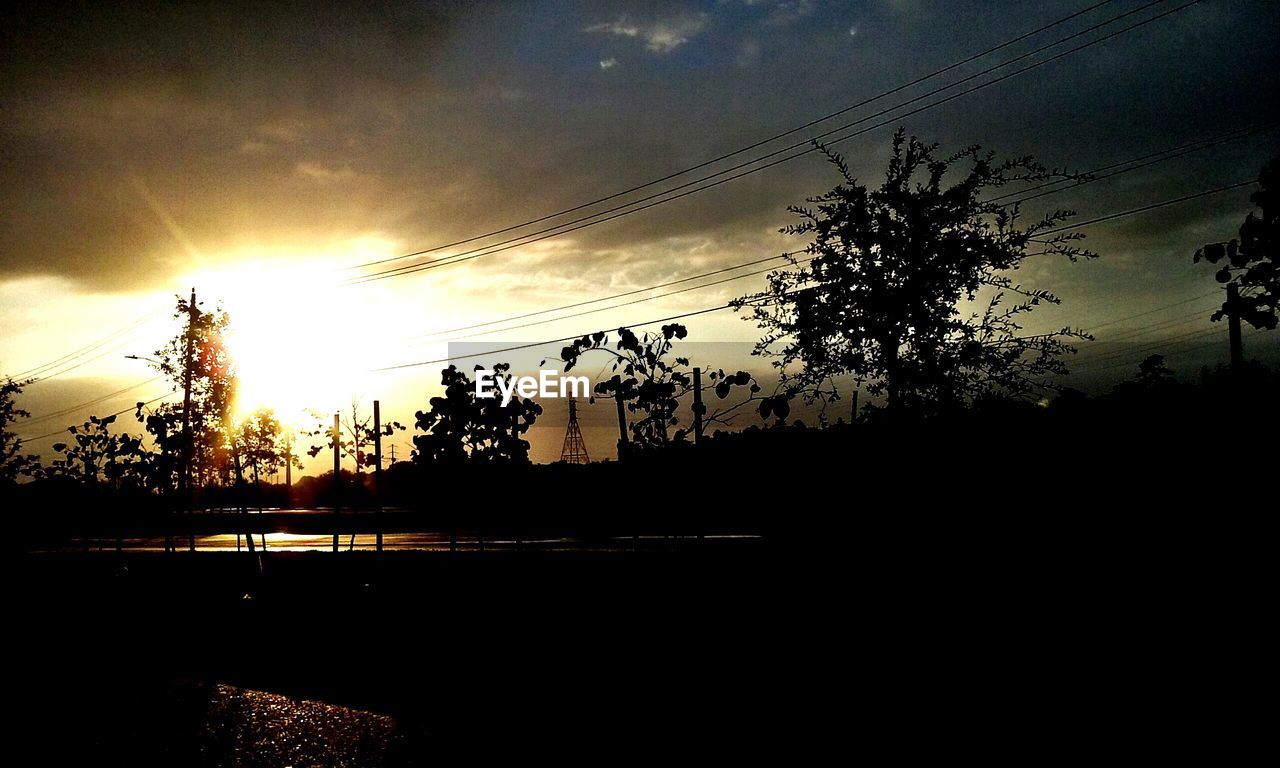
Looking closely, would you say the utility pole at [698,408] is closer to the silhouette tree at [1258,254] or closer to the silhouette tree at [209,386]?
the silhouette tree at [1258,254]

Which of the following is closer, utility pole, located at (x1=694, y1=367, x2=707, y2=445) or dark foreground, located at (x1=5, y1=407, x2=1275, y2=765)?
dark foreground, located at (x1=5, y1=407, x2=1275, y2=765)

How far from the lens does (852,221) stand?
71.6 feet

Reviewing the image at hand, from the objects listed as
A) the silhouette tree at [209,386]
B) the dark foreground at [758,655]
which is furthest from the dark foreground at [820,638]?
the silhouette tree at [209,386]

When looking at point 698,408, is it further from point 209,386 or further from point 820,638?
point 209,386

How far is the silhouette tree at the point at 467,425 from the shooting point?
1555cm

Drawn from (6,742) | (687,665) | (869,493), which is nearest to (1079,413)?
A: (869,493)

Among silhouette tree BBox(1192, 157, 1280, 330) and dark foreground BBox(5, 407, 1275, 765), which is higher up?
silhouette tree BBox(1192, 157, 1280, 330)

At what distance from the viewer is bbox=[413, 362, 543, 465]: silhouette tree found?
15.5 m

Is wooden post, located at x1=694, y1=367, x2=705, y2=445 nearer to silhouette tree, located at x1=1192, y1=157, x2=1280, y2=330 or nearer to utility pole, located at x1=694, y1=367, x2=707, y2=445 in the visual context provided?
utility pole, located at x1=694, y1=367, x2=707, y2=445

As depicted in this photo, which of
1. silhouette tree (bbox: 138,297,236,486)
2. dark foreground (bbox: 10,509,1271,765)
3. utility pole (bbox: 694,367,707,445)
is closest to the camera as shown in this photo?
dark foreground (bbox: 10,509,1271,765)

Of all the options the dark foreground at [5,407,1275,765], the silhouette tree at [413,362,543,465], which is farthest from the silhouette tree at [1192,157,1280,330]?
the silhouette tree at [413,362,543,465]

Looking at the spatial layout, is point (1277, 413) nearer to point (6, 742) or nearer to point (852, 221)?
point (852, 221)

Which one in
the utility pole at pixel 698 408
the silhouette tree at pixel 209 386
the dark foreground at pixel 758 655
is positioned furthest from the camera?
the silhouette tree at pixel 209 386

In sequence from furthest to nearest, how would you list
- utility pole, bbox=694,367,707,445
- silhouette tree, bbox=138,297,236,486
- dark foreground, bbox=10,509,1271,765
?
silhouette tree, bbox=138,297,236,486 → utility pole, bbox=694,367,707,445 → dark foreground, bbox=10,509,1271,765
